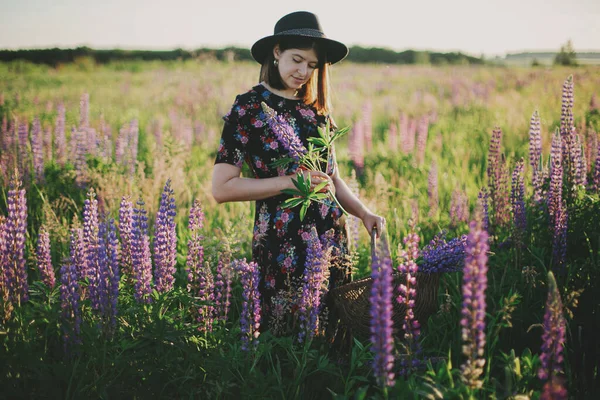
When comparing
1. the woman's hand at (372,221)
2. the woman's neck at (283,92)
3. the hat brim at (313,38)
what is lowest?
the woman's hand at (372,221)

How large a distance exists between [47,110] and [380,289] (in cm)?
941

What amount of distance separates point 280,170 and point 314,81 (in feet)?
2.25

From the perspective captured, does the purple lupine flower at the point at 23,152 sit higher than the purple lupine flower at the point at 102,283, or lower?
higher

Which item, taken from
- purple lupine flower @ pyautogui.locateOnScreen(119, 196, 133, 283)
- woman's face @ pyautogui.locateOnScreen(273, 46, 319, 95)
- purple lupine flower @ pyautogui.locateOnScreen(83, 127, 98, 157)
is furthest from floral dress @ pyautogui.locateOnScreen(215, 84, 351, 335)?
purple lupine flower @ pyautogui.locateOnScreen(83, 127, 98, 157)

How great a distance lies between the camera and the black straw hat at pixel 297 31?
2.72m

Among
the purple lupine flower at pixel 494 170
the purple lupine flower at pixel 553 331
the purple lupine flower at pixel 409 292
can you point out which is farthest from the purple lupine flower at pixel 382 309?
the purple lupine flower at pixel 494 170

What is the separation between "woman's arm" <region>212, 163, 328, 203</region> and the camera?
2623 mm

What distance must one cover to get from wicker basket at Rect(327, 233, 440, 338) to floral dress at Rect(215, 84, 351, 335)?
1.04 feet

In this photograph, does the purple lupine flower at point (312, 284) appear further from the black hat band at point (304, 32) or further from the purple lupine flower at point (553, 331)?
the black hat band at point (304, 32)

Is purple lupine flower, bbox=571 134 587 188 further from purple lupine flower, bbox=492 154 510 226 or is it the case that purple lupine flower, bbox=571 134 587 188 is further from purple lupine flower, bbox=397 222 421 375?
purple lupine flower, bbox=397 222 421 375

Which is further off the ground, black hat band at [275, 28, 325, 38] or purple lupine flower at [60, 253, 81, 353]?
black hat band at [275, 28, 325, 38]

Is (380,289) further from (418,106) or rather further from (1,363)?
(418,106)

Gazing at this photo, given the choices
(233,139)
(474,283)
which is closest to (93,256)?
(233,139)

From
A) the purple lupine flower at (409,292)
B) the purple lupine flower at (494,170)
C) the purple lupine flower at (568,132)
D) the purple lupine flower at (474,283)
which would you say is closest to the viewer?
the purple lupine flower at (474,283)
